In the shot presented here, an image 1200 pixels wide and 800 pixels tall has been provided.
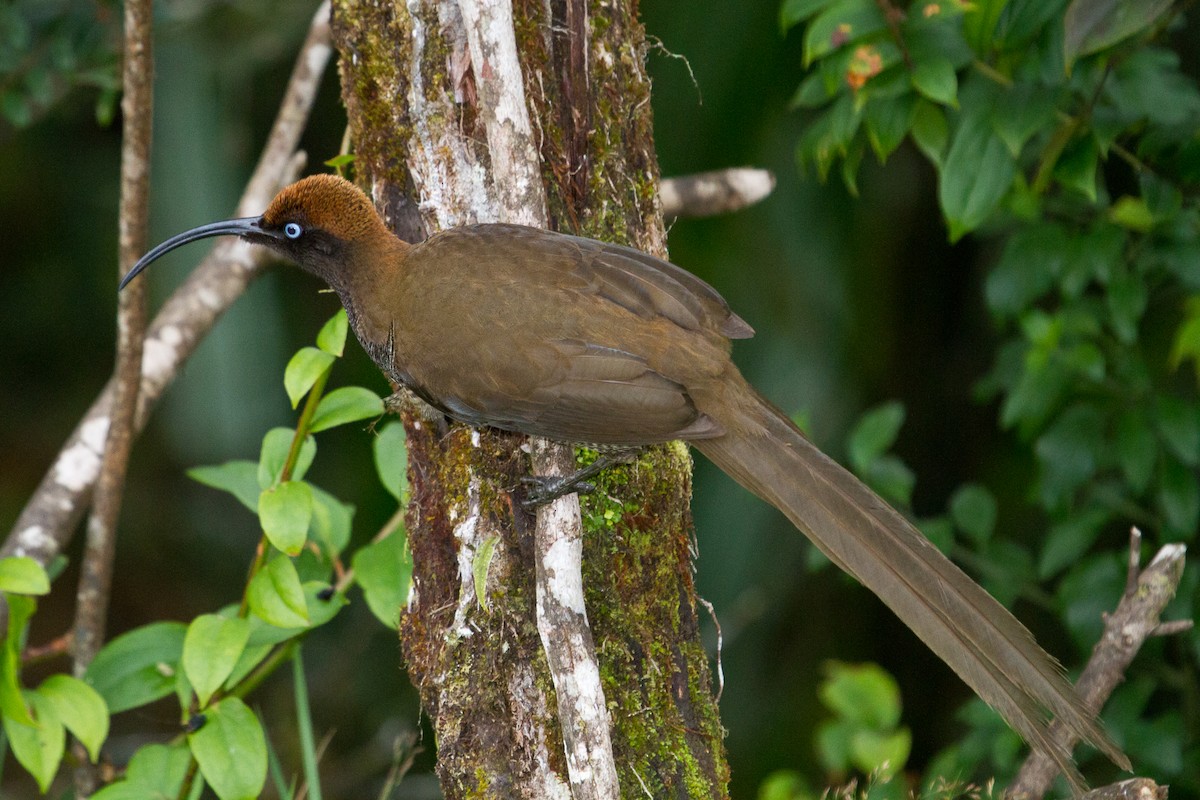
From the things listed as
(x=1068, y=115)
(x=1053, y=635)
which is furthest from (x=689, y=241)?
(x=1053, y=635)

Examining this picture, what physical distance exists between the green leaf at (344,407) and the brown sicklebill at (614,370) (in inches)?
3.4

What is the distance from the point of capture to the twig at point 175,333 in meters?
3.29

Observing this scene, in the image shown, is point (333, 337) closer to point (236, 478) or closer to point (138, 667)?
point (236, 478)

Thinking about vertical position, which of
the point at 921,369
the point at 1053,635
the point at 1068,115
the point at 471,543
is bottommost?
the point at 1053,635

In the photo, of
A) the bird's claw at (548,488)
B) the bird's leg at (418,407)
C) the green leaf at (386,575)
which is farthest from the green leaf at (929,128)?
the green leaf at (386,575)

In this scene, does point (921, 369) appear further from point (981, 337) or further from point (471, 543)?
point (471, 543)

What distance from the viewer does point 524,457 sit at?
2.54m

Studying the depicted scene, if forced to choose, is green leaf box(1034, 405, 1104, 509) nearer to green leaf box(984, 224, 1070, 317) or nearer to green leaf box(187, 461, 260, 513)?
green leaf box(984, 224, 1070, 317)

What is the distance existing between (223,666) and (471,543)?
67 centimetres

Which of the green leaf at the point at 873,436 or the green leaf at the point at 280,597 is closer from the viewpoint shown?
the green leaf at the point at 280,597

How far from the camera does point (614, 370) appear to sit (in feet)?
8.13

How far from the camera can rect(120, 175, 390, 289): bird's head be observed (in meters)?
2.78

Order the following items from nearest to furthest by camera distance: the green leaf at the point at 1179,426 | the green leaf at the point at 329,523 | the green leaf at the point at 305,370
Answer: the green leaf at the point at 305,370
the green leaf at the point at 329,523
the green leaf at the point at 1179,426

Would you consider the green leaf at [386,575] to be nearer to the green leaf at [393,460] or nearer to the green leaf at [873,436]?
the green leaf at [393,460]
